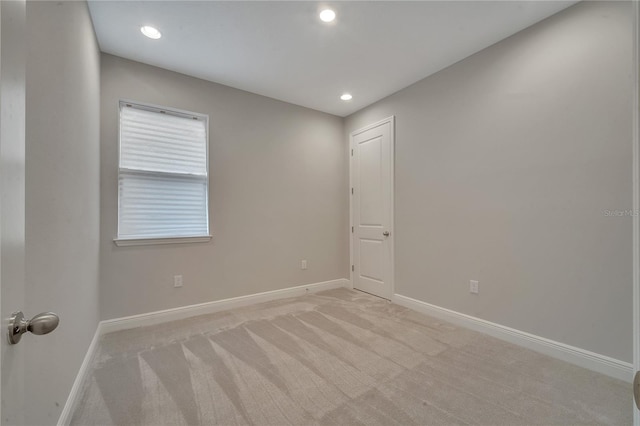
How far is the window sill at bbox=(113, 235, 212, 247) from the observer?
263 centimetres

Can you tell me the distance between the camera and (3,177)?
502 millimetres

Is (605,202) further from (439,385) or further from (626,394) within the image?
(439,385)

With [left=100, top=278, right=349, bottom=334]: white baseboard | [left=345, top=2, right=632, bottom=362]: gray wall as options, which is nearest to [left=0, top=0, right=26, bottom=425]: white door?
[left=100, top=278, right=349, bottom=334]: white baseboard

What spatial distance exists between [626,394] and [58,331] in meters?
3.28

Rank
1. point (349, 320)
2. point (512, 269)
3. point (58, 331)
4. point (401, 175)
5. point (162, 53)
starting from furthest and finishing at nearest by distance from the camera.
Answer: point (401, 175), point (349, 320), point (162, 53), point (512, 269), point (58, 331)

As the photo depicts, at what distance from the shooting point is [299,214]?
383cm

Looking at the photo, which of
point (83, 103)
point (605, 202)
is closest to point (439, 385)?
point (605, 202)

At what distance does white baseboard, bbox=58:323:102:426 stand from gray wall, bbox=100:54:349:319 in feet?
1.70

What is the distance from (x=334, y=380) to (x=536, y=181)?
2.22 metres

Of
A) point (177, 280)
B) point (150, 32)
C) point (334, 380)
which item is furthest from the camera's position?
point (177, 280)

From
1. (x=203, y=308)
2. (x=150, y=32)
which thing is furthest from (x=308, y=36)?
(x=203, y=308)

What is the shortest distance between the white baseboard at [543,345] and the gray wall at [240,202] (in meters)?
1.70

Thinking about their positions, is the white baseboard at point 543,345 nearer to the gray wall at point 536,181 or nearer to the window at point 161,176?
the gray wall at point 536,181

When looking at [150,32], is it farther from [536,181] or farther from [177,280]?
[536,181]
